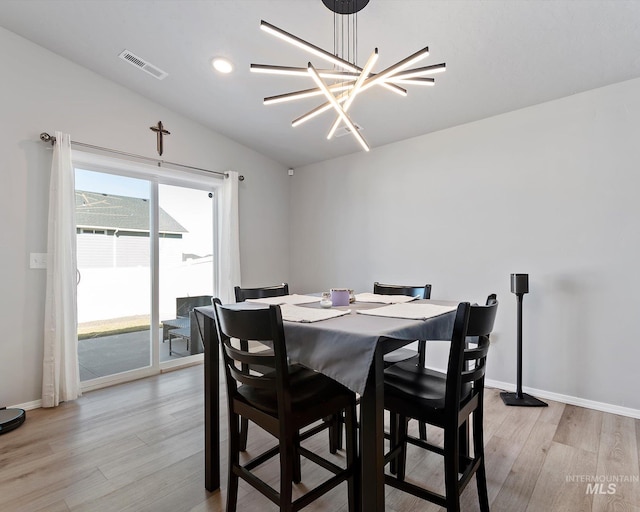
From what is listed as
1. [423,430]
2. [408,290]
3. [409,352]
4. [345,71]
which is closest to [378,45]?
[345,71]

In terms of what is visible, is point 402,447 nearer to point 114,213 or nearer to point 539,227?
point 539,227

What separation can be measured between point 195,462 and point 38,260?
6.97 feet

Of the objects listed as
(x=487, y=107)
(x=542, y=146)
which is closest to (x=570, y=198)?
(x=542, y=146)

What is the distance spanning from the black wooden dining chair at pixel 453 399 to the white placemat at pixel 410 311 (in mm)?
189

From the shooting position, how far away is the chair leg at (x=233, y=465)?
147 cm

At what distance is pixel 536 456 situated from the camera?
6.50 ft

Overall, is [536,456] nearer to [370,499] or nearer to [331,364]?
[370,499]

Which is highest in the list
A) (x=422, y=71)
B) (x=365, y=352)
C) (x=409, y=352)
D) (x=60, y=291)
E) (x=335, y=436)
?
(x=422, y=71)

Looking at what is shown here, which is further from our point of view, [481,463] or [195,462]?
[195,462]

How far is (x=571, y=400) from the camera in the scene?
271 cm

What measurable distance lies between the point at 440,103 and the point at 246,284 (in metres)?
2.89

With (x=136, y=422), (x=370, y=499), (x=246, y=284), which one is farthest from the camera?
(x=246, y=284)

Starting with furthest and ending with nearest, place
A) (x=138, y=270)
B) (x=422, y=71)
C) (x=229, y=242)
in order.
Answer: (x=229, y=242) < (x=138, y=270) < (x=422, y=71)

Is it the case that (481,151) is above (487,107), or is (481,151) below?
below
